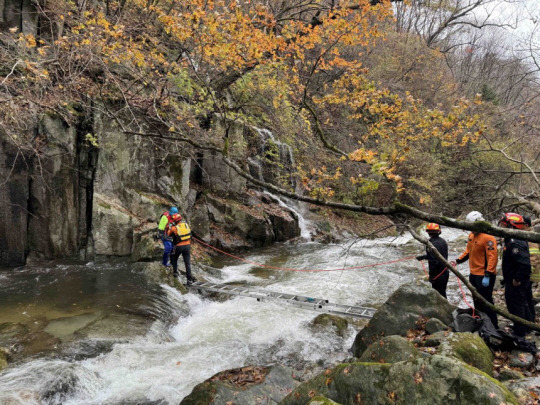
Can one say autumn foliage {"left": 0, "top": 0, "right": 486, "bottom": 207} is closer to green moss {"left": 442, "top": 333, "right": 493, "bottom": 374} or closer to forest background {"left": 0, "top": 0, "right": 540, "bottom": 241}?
forest background {"left": 0, "top": 0, "right": 540, "bottom": 241}

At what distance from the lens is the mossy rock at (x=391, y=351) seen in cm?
428

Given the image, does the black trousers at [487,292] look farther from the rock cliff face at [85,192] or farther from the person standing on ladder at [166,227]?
the person standing on ladder at [166,227]

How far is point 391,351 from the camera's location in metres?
4.37

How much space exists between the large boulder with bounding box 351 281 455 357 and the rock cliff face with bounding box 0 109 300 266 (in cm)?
540

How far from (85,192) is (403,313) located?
9.29 meters

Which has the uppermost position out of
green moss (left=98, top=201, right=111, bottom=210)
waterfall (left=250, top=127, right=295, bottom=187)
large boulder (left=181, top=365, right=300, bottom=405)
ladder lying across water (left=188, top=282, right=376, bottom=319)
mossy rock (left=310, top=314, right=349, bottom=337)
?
waterfall (left=250, top=127, right=295, bottom=187)

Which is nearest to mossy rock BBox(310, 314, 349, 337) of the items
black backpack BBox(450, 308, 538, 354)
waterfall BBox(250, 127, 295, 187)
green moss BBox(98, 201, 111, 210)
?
black backpack BBox(450, 308, 538, 354)

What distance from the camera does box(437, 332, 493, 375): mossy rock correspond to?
4.38 meters

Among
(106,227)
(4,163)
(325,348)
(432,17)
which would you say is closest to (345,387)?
(325,348)

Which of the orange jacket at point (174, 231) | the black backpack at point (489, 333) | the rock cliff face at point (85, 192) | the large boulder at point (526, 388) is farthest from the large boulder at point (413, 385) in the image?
the rock cliff face at point (85, 192)

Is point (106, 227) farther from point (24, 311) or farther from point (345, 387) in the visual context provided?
point (345, 387)

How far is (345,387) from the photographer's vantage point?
349cm

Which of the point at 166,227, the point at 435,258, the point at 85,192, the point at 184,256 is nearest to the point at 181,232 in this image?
the point at 166,227

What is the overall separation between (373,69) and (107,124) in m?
17.6
